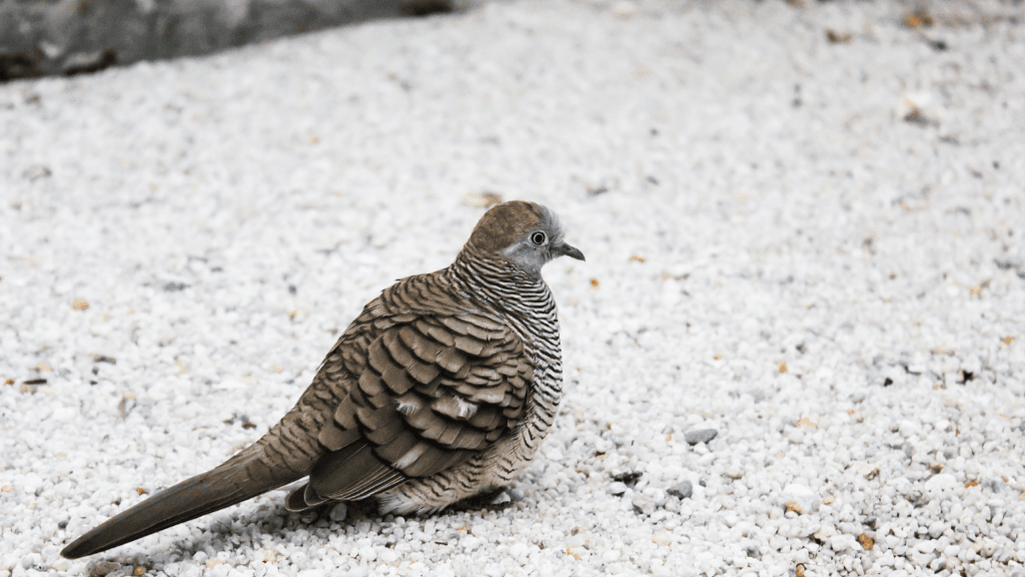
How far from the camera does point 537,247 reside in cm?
276

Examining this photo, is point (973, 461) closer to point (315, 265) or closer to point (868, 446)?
point (868, 446)

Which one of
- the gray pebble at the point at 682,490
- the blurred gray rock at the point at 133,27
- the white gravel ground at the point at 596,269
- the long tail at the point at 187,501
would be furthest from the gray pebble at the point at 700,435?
the blurred gray rock at the point at 133,27

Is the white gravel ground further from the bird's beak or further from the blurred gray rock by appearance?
the bird's beak

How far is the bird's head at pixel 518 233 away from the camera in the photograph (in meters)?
2.70

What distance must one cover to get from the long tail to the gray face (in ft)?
3.13

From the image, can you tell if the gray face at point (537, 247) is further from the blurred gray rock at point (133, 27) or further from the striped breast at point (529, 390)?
the blurred gray rock at point (133, 27)

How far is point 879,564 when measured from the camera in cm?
255

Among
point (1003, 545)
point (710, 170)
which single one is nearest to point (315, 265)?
point (710, 170)

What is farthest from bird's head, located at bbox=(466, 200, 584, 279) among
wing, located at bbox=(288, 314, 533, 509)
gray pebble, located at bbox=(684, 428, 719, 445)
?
gray pebble, located at bbox=(684, 428, 719, 445)

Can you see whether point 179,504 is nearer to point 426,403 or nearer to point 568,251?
point 426,403

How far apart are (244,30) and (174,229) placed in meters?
2.27

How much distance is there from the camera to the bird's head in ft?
8.86

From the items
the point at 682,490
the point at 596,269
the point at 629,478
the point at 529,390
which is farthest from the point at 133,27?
the point at 682,490

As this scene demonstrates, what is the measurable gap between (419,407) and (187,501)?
0.71m
